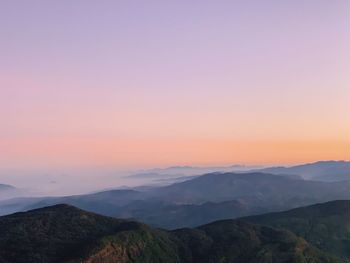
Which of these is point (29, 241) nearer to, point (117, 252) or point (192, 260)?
point (117, 252)

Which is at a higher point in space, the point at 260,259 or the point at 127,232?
the point at 127,232

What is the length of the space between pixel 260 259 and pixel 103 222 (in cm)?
6746

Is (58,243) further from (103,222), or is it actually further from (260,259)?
(260,259)

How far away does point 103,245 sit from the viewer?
529ft

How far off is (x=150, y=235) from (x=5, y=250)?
58.7 meters

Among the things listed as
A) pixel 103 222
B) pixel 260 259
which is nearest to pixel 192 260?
pixel 260 259

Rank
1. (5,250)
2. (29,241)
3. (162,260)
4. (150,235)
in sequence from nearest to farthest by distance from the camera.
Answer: (5,250) < (29,241) < (162,260) < (150,235)

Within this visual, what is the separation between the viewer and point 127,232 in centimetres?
18112

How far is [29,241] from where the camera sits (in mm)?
162875

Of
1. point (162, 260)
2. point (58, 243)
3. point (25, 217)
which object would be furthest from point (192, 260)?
point (25, 217)

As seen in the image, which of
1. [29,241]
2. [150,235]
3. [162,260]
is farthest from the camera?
Result: [150,235]

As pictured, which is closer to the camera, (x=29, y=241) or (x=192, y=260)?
(x=29, y=241)

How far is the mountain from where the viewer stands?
15500 centimetres

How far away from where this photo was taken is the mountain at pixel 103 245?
155m
